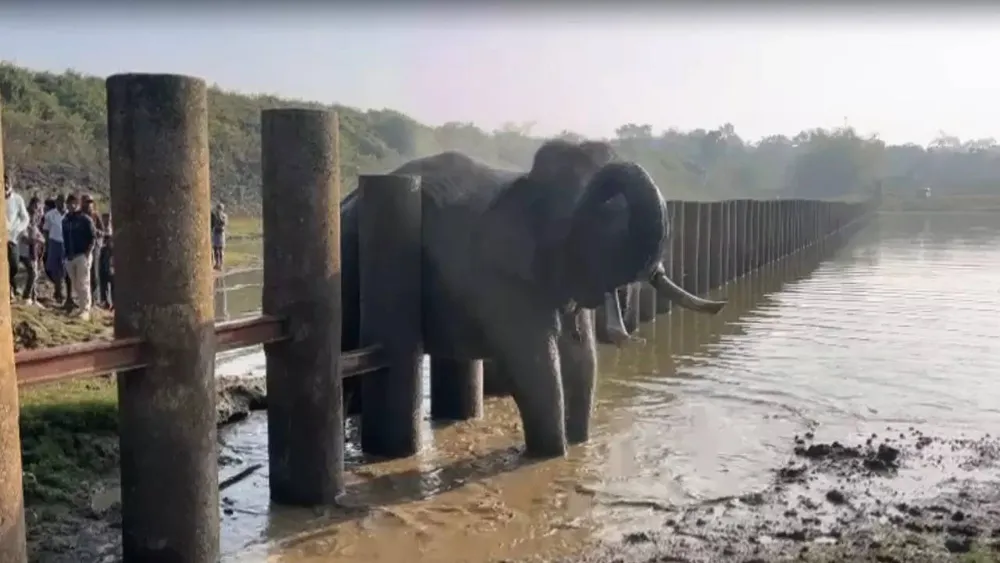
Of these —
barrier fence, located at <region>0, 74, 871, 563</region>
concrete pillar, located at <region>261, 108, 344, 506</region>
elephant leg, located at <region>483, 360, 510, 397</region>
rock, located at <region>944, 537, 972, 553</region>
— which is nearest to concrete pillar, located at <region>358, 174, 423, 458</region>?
barrier fence, located at <region>0, 74, 871, 563</region>

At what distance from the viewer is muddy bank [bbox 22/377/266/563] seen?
244 inches

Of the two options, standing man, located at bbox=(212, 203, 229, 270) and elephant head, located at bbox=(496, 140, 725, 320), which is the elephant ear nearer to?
elephant head, located at bbox=(496, 140, 725, 320)

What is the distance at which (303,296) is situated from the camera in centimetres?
682

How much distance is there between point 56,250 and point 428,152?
2358 inches

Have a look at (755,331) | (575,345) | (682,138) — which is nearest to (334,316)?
(575,345)

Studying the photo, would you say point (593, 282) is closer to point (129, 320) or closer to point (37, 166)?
point (129, 320)

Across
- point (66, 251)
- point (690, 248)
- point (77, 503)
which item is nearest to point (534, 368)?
point (77, 503)

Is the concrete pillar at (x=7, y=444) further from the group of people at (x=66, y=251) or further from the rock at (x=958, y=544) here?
the group of people at (x=66, y=251)

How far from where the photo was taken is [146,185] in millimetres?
5496

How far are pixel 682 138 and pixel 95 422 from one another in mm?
144115

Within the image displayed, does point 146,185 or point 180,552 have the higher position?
point 146,185

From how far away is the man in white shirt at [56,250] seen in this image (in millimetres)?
14195

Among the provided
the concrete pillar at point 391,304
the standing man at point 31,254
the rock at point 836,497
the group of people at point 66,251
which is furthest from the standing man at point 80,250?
the rock at point 836,497

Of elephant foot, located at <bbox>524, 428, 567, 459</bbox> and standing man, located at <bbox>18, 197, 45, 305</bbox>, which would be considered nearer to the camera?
elephant foot, located at <bbox>524, 428, 567, 459</bbox>
